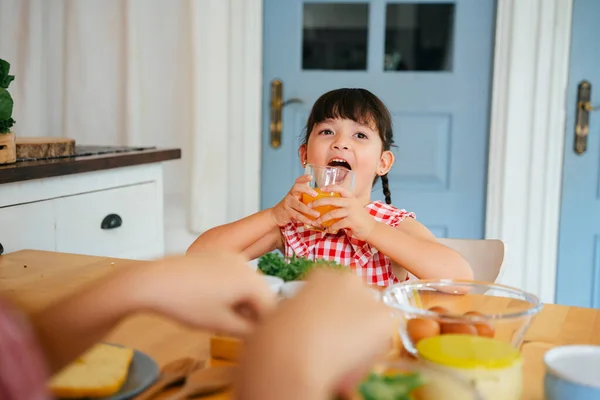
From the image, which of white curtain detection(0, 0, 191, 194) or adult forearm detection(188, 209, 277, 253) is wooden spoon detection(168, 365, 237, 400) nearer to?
adult forearm detection(188, 209, 277, 253)

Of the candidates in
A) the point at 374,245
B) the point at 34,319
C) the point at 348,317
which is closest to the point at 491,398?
the point at 348,317

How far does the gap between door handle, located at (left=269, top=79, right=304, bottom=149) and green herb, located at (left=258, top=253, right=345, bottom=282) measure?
202 cm

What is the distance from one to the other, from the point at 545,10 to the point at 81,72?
1974mm

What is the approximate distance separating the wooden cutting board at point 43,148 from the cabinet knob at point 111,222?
9.2 inches

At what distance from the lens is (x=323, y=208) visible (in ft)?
4.74

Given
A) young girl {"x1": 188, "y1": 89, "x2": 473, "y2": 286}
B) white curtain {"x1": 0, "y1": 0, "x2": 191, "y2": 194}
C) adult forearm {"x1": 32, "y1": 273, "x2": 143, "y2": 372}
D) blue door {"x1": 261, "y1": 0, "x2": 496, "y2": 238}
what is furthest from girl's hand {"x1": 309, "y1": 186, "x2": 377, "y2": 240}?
white curtain {"x1": 0, "y1": 0, "x2": 191, "y2": 194}

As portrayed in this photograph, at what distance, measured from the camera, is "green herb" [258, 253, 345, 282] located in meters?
0.96

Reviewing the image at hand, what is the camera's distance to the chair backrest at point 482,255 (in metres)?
1.57

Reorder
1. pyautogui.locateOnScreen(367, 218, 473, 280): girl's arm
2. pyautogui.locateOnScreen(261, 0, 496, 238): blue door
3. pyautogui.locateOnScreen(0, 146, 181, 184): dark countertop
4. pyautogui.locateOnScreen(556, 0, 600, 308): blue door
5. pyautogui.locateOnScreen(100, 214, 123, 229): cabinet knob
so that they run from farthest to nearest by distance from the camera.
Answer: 1. pyautogui.locateOnScreen(261, 0, 496, 238): blue door
2. pyautogui.locateOnScreen(556, 0, 600, 308): blue door
3. pyautogui.locateOnScreen(100, 214, 123, 229): cabinet knob
4. pyautogui.locateOnScreen(0, 146, 181, 184): dark countertop
5. pyautogui.locateOnScreen(367, 218, 473, 280): girl's arm

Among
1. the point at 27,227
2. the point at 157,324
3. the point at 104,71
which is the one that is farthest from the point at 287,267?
the point at 104,71

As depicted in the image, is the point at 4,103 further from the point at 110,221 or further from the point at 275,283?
the point at 275,283

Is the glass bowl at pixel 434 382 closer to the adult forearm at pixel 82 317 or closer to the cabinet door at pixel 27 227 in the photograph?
the adult forearm at pixel 82 317

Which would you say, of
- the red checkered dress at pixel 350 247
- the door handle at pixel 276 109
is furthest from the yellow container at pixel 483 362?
the door handle at pixel 276 109

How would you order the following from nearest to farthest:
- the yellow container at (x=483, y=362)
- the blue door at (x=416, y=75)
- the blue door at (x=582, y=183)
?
1. the yellow container at (x=483, y=362)
2. the blue door at (x=582, y=183)
3. the blue door at (x=416, y=75)
